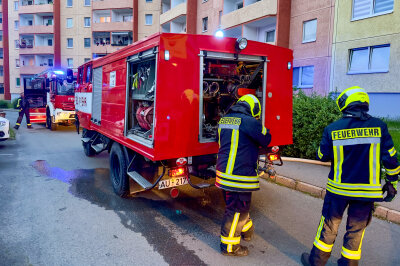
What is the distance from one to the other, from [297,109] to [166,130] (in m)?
4.89

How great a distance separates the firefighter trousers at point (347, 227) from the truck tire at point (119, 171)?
3250mm

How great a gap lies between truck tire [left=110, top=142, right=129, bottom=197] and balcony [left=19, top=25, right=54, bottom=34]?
151 feet

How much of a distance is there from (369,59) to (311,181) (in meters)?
11.3

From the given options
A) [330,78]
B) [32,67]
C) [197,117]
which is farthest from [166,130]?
[32,67]

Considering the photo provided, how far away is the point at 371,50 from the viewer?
48.2ft

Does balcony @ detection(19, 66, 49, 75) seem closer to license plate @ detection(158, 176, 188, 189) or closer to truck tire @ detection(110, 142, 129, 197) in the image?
truck tire @ detection(110, 142, 129, 197)

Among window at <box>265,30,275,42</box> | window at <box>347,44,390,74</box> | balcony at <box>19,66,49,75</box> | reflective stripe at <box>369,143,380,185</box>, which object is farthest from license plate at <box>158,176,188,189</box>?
balcony at <box>19,66,49,75</box>

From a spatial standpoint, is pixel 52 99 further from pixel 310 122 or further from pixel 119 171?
pixel 310 122

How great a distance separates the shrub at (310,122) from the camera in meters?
7.45

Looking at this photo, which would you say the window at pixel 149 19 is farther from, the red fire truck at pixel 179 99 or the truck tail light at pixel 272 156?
the truck tail light at pixel 272 156

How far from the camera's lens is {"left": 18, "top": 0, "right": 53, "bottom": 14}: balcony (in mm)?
45062

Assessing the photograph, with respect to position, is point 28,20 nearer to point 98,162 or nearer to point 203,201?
point 98,162

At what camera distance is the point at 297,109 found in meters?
8.01

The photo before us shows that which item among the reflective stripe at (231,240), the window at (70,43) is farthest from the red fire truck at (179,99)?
the window at (70,43)
